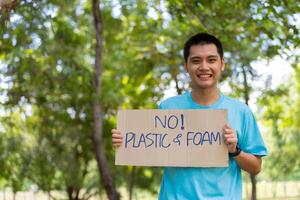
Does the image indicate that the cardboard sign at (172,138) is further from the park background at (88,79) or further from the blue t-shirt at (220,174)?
the park background at (88,79)

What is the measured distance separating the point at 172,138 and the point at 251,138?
0.40 metres

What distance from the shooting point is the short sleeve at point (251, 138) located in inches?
102

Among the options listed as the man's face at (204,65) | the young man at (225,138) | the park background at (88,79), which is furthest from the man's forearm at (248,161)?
A: the park background at (88,79)

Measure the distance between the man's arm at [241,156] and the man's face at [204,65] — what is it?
0.23 m

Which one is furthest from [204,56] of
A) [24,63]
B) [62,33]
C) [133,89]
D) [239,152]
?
[133,89]

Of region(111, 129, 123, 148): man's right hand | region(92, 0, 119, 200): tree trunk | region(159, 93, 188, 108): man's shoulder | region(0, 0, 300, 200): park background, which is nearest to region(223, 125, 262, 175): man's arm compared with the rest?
region(159, 93, 188, 108): man's shoulder

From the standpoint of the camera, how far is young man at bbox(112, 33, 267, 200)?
8.19 feet

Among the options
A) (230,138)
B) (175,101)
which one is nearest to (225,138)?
(230,138)

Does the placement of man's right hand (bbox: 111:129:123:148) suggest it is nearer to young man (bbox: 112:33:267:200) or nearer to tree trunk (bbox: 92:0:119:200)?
young man (bbox: 112:33:267:200)

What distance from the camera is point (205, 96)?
264 cm

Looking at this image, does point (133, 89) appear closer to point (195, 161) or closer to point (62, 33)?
point (62, 33)

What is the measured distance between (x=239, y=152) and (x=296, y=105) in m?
13.2

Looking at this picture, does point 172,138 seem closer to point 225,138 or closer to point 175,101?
point 175,101

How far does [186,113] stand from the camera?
2.67m
